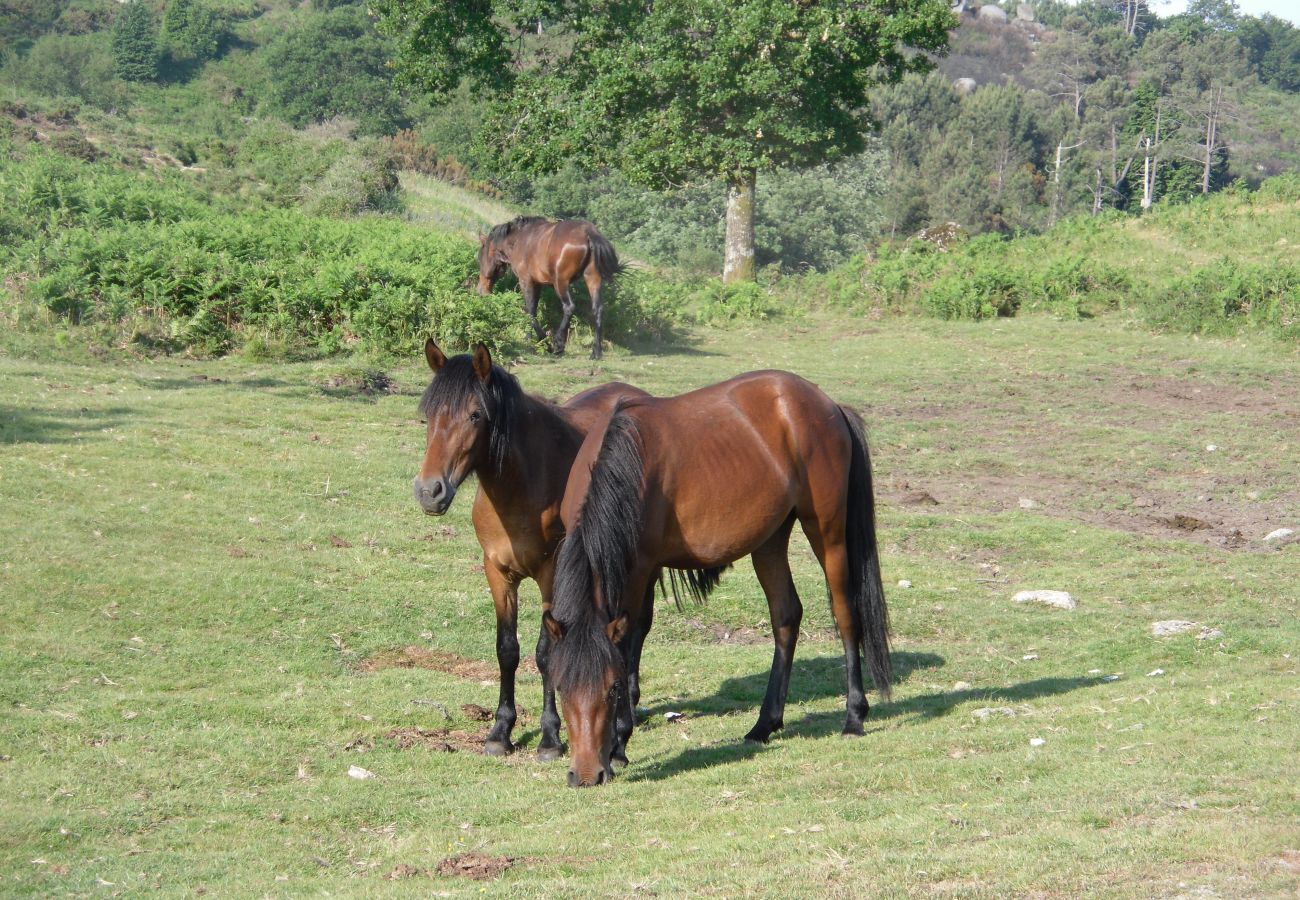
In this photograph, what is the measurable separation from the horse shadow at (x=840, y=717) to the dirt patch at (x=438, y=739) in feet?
3.42

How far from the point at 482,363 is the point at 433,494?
0.73 meters

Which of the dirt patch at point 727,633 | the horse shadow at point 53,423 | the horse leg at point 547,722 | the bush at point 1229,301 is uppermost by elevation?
the bush at point 1229,301

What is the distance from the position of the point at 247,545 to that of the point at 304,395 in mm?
5337

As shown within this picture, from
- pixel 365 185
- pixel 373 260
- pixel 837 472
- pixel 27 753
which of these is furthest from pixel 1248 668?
pixel 365 185

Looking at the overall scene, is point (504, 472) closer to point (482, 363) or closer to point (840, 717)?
point (482, 363)

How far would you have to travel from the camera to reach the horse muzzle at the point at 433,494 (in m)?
6.53

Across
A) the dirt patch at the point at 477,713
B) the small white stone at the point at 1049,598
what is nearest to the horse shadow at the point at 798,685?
the dirt patch at the point at 477,713

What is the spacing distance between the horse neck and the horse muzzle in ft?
1.46

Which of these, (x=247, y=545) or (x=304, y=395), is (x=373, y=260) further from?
(x=247, y=545)

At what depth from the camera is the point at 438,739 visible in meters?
7.33

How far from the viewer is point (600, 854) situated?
5309 mm

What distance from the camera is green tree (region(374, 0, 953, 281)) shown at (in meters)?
26.4

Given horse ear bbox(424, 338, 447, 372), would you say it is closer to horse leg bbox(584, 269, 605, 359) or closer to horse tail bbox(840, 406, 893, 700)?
horse tail bbox(840, 406, 893, 700)

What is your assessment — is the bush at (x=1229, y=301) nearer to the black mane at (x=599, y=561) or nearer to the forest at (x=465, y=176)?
the forest at (x=465, y=176)
